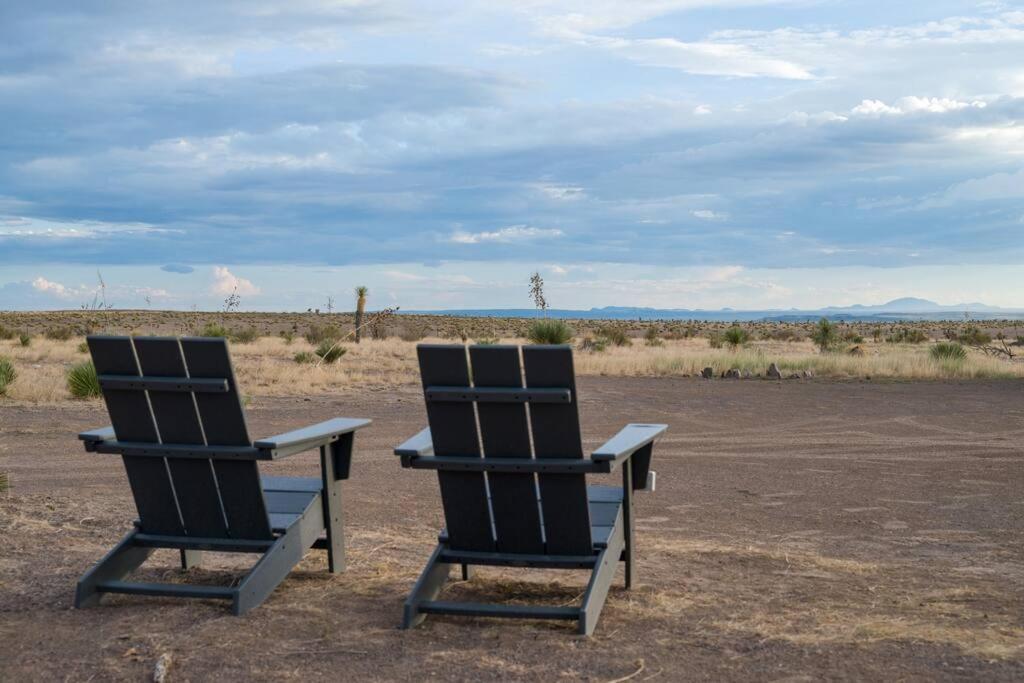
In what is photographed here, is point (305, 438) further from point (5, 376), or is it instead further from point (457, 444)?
point (5, 376)

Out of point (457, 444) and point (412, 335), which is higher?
point (412, 335)

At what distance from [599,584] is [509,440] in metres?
0.76

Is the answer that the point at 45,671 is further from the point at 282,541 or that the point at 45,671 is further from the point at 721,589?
the point at 721,589

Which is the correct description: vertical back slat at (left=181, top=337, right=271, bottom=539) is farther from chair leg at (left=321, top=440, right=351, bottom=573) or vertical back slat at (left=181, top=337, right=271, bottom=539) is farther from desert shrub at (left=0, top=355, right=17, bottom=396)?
desert shrub at (left=0, top=355, right=17, bottom=396)

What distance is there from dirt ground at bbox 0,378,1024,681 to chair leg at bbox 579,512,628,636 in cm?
9

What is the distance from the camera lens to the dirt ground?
14.4 feet

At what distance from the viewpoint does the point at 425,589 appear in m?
4.98

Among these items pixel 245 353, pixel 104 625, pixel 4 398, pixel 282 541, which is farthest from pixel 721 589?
pixel 245 353

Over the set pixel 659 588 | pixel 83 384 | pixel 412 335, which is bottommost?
pixel 659 588

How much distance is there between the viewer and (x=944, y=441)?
12078 mm

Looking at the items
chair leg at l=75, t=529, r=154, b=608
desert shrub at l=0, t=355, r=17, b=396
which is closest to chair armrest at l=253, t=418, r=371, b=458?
chair leg at l=75, t=529, r=154, b=608

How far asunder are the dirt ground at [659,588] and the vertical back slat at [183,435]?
432 mm

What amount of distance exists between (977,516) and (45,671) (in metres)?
6.22

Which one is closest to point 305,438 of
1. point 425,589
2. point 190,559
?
point 425,589
